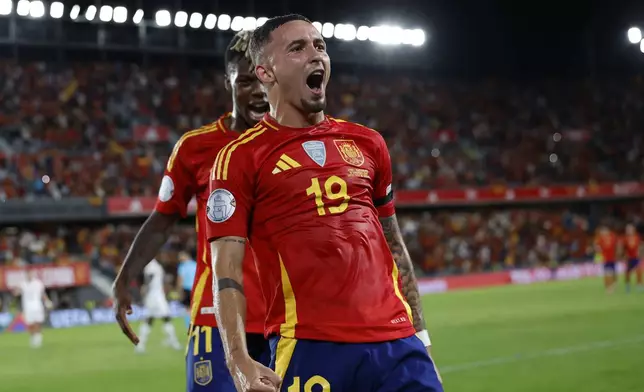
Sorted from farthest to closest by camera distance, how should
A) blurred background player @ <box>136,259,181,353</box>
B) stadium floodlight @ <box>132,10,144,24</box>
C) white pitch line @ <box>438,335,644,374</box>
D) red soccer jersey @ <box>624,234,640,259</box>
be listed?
stadium floodlight @ <box>132,10,144,24</box>, red soccer jersey @ <box>624,234,640,259</box>, blurred background player @ <box>136,259,181,353</box>, white pitch line @ <box>438,335,644,374</box>

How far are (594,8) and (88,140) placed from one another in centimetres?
2583

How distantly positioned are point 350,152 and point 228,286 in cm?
69

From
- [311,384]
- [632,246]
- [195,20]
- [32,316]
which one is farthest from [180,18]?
[311,384]

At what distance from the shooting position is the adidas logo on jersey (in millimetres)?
3480

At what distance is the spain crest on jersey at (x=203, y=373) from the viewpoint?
15.8ft

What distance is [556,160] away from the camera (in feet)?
137

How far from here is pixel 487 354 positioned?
15.0 meters

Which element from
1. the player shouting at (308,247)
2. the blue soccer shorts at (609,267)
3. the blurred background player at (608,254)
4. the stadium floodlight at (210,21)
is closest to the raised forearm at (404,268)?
the player shouting at (308,247)

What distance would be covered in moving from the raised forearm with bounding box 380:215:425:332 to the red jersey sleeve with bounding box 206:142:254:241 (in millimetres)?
718

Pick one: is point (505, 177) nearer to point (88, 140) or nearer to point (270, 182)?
point (88, 140)

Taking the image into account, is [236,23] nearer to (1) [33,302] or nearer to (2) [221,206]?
(1) [33,302]

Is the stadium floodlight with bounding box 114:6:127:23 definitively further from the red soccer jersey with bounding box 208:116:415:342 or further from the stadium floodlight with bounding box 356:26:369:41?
the red soccer jersey with bounding box 208:116:415:342

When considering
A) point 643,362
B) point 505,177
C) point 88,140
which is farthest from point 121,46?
point 643,362

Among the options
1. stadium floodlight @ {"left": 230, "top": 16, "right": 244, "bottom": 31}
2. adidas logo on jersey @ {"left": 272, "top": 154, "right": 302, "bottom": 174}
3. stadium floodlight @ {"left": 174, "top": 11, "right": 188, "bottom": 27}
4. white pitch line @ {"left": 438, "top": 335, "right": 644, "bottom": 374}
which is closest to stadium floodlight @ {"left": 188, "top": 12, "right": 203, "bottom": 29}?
stadium floodlight @ {"left": 174, "top": 11, "right": 188, "bottom": 27}
